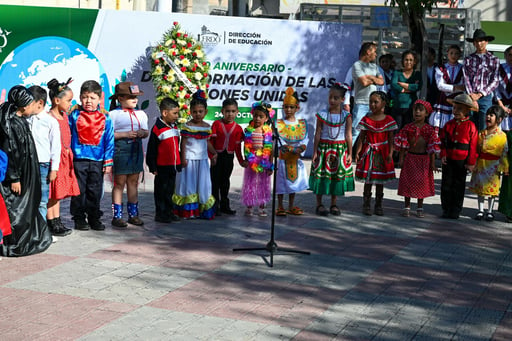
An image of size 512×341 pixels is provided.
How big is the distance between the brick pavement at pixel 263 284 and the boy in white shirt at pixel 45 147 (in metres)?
0.63

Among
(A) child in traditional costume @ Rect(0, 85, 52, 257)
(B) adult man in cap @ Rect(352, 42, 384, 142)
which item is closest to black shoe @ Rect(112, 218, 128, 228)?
(A) child in traditional costume @ Rect(0, 85, 52, 257)

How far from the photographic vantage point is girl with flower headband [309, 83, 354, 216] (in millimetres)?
10781

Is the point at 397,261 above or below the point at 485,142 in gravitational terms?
below

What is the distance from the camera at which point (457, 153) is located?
35.8 feet

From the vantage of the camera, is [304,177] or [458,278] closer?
[458,278]

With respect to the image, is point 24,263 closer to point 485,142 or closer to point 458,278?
point 458,278

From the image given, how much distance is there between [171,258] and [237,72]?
8.86m

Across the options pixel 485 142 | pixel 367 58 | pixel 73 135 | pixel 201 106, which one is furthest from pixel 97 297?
pixel 367 58

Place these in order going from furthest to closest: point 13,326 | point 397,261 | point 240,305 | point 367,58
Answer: point 367,58
point 397,261
point 240,305
point 13,326

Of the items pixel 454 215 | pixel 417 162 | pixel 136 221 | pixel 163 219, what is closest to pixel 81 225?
pixel 136 221

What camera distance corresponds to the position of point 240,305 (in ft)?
22.1

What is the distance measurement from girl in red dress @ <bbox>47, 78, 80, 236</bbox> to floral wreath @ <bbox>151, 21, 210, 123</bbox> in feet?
20.6

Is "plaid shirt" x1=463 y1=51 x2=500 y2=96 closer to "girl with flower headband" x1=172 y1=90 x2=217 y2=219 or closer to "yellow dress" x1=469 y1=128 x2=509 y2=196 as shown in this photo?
"yellow dress" x1=469 y1=128 x2=509 y2=196

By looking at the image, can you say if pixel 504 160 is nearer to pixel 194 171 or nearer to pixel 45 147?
pixel 194 171
